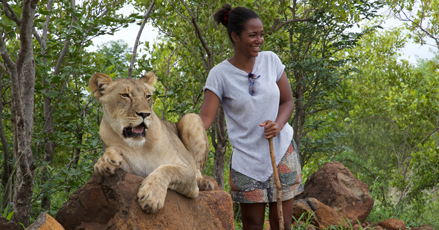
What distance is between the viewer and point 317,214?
501cm

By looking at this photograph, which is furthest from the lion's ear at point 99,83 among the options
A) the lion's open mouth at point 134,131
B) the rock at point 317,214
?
the rock at point 317,214

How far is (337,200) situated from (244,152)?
2.80 m

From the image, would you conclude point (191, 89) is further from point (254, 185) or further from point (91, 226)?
point (91, 226)

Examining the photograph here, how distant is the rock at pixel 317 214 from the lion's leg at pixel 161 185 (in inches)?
104

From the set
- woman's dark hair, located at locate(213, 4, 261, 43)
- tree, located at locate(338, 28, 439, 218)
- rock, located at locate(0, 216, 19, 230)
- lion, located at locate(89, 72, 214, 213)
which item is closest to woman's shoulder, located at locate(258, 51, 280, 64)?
woman's dark hair, located at locate(213, 4, 261, 43)

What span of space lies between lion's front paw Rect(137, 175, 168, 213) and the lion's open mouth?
1.08 ft

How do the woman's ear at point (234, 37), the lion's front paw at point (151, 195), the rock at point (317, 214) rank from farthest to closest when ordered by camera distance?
the rock at point (317, 214) → the woman's ear at point (234, 37) → the lion's front paw at point (151, 195)

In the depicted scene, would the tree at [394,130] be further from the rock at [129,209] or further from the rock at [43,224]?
the rock at [43,224]

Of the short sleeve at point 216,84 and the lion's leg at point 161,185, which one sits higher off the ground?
the short sleeve at point 216,84

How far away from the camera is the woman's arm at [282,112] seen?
10.1 feet

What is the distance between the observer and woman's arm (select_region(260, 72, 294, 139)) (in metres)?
3.09

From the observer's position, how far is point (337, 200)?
551 cm

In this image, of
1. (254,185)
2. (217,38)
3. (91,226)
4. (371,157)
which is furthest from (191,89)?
(371,157)

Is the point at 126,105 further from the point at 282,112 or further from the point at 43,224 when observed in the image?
the point at 282,112
